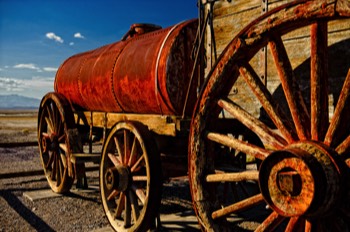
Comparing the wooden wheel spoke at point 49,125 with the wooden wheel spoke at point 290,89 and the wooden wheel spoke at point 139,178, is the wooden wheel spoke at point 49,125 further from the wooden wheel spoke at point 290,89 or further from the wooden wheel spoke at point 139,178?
the wooden wheel spoke at point 290,89

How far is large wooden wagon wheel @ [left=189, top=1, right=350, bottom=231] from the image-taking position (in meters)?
2.31

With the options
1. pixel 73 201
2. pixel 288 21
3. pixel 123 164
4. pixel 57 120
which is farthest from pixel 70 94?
pixel 288 21

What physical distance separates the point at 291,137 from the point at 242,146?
44 centimetres

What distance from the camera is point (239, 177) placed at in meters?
2.98

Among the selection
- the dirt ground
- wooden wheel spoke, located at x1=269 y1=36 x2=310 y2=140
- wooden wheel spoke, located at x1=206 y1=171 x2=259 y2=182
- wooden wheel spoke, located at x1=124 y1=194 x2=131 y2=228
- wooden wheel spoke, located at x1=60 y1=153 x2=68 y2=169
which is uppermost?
wooden wheel spoke, located at x1=269 y1=36 x2=310 y2=140

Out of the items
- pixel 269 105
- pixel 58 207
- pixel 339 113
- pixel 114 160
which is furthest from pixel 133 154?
pixel 339 113

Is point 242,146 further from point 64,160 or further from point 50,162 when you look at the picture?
point 50,162

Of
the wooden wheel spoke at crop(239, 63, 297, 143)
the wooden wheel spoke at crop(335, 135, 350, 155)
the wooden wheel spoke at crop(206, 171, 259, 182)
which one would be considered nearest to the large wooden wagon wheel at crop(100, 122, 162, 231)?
the wooden wheel spoke at crop(206, 171, 259, 182)

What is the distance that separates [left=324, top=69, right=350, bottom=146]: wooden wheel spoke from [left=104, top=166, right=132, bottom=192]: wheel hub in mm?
2719

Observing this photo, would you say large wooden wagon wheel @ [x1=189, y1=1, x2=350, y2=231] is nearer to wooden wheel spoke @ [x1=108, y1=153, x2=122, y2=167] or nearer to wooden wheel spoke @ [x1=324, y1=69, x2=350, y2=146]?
wooden wheel spoke @ [x1=324, y1=69, x2=350, y2=146]

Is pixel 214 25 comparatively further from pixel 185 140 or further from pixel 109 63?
pixel 109 63

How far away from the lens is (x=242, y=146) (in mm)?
3002

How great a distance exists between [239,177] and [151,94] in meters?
1.86

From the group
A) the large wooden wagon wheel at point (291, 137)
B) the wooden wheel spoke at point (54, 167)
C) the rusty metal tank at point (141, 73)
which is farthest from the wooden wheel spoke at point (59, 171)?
the large wooden wagon wheel at point (291, 137)
